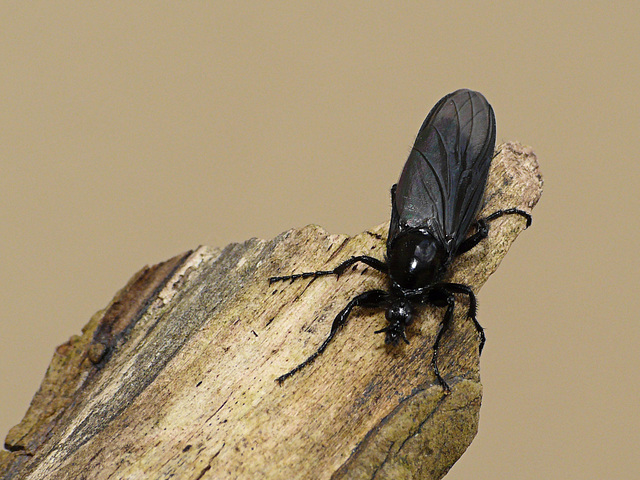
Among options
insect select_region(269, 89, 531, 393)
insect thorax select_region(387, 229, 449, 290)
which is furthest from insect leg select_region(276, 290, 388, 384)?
insect thorax select_region(387, 229, 449, 290)

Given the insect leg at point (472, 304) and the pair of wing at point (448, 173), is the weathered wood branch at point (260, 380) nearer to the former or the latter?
the insect leg at point (472, 304)

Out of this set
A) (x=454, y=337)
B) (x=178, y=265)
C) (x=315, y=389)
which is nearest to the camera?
(x=315, y=389)

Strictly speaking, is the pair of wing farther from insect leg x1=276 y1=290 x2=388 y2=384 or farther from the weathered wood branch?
insect leg x1=276 y1=290 x2=388 y2=384

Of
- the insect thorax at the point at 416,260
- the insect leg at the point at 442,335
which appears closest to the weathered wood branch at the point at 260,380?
the insect leg at the point at 442,335

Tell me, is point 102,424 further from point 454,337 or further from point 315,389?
point 454,337

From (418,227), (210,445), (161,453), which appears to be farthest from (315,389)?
(418,227)

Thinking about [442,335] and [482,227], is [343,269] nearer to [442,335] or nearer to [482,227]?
[442,335]
